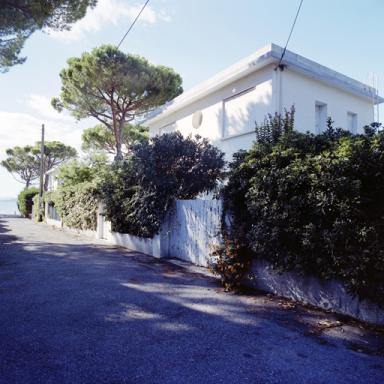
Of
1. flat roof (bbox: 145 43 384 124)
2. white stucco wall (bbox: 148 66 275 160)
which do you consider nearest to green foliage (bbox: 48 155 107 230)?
white stucco wall (bbox: 148 66 275 160)

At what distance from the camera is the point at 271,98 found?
1012cm

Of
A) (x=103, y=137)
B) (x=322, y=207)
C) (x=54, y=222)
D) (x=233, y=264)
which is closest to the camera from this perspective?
(x=322, y=207)

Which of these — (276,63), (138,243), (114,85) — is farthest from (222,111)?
(114,85)

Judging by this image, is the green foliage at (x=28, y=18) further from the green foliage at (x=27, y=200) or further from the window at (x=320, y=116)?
the green foliage at (x=27, y=200)

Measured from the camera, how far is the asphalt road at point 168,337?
9.97 ft

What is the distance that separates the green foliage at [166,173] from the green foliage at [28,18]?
7.47 m

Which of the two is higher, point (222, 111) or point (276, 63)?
point (276, 63)

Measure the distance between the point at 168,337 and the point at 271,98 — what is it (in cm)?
829

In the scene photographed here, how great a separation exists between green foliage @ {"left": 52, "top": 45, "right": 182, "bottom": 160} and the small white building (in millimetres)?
6215

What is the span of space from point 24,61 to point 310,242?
1519cm

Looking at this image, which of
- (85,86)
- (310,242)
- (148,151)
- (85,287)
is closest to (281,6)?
(148,151)

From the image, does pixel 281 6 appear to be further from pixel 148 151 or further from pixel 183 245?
pixel 183 245

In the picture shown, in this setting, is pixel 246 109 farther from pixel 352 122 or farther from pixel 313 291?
pixel 313 291

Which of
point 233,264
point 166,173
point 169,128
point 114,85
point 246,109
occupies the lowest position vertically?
point 233,264
